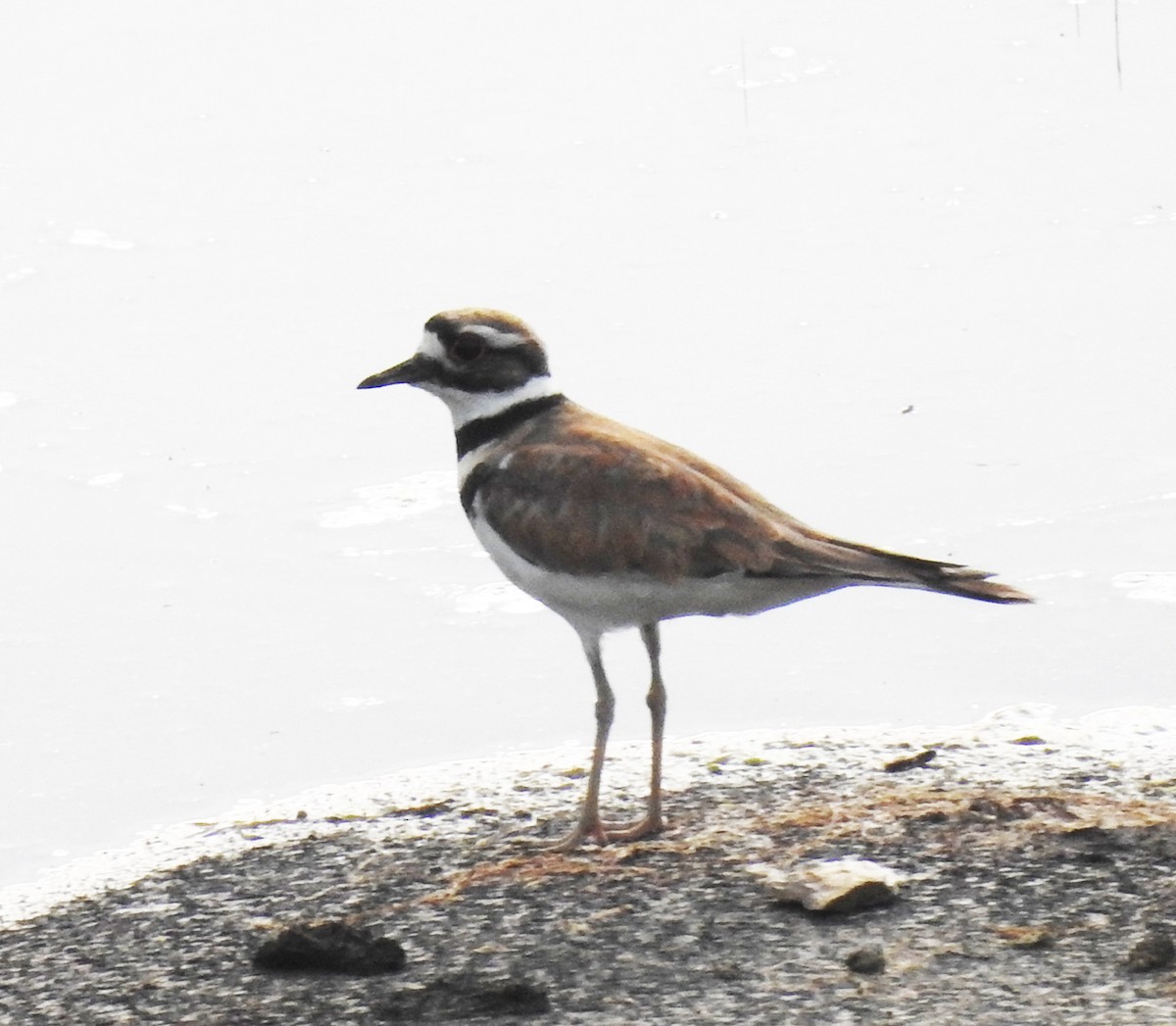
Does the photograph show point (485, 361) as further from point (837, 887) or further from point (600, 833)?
point (837, 887)

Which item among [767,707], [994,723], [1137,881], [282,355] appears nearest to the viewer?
[1137,881]

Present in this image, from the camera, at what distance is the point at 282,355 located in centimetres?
978

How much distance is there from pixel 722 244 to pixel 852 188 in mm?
1039

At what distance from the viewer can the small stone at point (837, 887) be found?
4344 millimetres

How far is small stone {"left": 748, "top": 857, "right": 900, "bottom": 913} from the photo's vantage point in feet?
14.3

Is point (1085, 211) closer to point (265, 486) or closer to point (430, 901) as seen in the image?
point (265, 486)

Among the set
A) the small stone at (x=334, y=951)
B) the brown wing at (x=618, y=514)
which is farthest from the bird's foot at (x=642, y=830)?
the small stone at (x=334, y=951)

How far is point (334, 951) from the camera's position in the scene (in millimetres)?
4152

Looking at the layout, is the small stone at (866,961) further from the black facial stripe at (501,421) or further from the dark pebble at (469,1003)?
the black facial stripe at (501,421)

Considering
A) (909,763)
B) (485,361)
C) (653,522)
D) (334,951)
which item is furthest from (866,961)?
(485,361)

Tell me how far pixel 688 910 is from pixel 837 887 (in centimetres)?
34

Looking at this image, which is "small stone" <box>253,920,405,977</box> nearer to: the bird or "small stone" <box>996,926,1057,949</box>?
the bird

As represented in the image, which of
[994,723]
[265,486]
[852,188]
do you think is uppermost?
[852,188]

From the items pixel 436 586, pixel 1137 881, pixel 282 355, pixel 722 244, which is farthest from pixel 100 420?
pixel 1137 881
